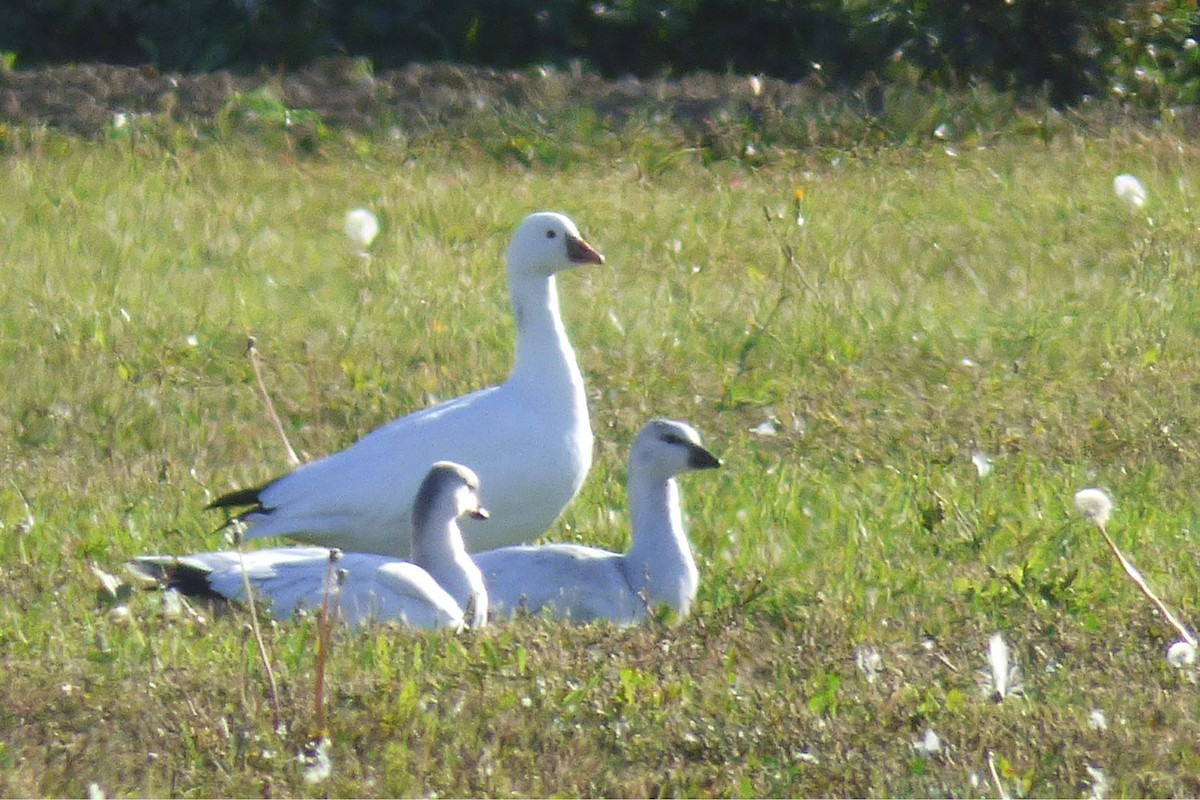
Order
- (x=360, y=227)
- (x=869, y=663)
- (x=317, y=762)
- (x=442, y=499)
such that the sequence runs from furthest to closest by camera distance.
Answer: (x=360, y=227) < (x=442, y=499) < (x=869, y=663) < (x=317, y=762)

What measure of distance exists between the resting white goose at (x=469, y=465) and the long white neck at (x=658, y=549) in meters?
0.25

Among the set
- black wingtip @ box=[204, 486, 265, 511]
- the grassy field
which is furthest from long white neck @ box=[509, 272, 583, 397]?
black wingtip @ box=[204, 486, 265, 511]

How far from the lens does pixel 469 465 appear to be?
5527 millimetres

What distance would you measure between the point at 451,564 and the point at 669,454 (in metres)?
0.74

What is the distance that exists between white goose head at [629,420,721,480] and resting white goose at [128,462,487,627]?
1.63 ft

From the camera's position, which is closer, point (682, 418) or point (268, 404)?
point (268, 404)

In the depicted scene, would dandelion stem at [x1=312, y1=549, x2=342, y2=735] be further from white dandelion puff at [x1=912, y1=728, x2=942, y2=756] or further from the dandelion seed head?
the dandelion seed head

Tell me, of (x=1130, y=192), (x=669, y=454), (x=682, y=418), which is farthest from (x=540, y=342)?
(x=1130, y=192)

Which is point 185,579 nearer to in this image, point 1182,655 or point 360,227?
point 1182,655

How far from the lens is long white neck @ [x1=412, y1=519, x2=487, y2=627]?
501 centimetres

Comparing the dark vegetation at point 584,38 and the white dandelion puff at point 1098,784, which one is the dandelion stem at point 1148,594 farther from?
the dark vegetation at point 584,38

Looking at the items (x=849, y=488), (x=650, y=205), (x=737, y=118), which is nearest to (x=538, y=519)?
(x=849, y=488)

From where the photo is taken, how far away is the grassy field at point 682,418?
404 cm

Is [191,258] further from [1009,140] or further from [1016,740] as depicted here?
[1016,740]
